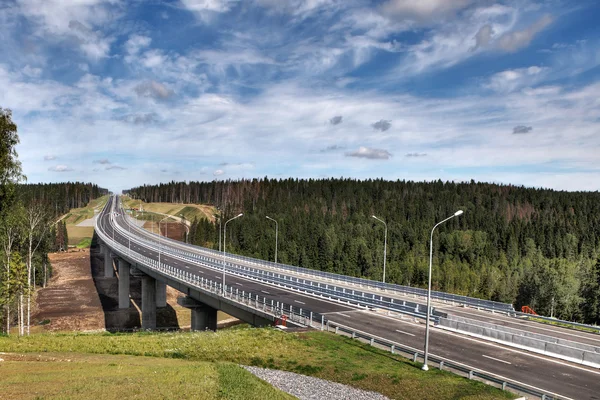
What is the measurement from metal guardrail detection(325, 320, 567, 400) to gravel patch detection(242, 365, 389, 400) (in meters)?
5.34

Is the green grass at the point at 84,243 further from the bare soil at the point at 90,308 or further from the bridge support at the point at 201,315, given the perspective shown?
the bridge support at the point at 201,315

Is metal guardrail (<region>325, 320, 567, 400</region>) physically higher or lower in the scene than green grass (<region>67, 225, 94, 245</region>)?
higher

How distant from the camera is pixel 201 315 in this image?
55.7 meters

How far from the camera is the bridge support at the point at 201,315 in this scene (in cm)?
5528

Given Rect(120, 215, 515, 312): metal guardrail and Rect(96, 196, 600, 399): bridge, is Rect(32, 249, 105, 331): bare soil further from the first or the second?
Rect(120, 215, 515, 312): metal guardrail

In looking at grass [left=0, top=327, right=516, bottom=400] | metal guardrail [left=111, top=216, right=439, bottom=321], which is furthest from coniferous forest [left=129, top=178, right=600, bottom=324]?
grass [left=0, top=327, right=516, bottom=400]

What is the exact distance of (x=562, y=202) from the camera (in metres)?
199

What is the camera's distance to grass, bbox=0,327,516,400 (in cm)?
2267

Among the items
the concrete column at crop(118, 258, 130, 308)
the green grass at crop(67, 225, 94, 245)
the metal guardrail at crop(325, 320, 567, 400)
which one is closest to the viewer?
the metal guardrail at crop(325, 320, 567, 400)

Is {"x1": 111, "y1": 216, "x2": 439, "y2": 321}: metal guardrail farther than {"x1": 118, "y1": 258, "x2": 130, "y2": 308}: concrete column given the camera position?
No

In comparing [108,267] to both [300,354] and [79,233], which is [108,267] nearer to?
[79,233]

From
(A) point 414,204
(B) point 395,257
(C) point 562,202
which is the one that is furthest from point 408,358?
(C) point 562,202

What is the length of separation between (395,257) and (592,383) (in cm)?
11429

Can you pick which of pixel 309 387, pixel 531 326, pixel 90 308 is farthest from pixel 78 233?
pixel 531 326
